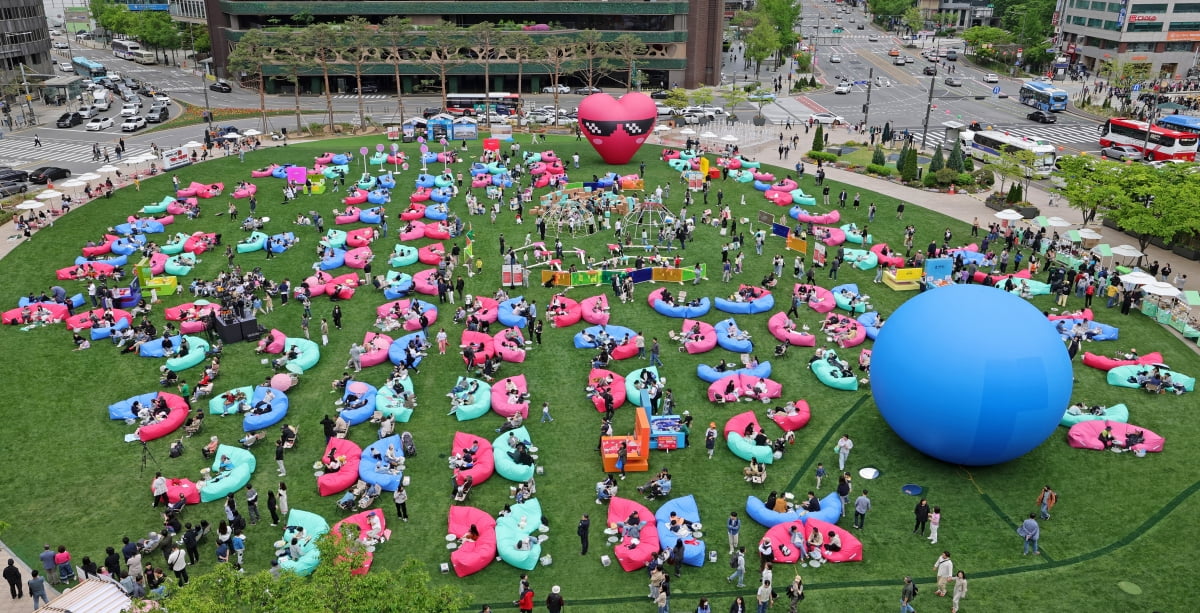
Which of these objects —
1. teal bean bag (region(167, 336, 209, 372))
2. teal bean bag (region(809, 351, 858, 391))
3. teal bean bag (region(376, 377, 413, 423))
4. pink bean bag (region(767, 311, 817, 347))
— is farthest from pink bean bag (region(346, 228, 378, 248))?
teal bean bag (region(809, 351, 858, 391))

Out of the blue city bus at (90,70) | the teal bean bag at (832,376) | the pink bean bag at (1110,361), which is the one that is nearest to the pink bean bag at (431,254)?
the teal bean bag at (832,376)

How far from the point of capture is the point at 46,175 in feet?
211

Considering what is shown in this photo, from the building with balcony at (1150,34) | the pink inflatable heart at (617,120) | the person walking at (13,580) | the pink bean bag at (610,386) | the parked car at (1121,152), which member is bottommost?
the person walking at (13,580)

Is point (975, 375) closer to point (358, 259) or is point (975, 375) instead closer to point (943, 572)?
point (943, 572)

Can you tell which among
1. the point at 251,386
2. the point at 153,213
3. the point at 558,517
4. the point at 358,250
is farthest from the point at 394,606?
the point at 153,213

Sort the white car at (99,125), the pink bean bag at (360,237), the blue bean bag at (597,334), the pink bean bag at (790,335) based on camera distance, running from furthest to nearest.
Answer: the white car at (99,125) → the pink bean bag at (360,237) → the pink bean bag at (790,335) → the blue bean bag at (597,334)

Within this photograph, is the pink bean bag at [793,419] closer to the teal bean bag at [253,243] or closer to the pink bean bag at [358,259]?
the pink bean bag at [358,259]

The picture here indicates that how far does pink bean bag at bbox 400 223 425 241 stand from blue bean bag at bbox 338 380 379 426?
59.9 ft

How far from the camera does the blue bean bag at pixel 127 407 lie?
3247 cm

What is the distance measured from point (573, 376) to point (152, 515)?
1585 cm

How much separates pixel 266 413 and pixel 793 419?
19224mm

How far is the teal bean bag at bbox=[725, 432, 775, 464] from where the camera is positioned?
29594mm

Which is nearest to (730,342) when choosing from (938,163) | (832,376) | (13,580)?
(832,376)

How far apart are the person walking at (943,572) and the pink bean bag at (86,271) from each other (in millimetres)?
39912
